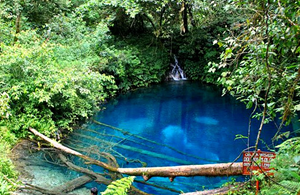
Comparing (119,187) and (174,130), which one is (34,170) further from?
(174,130)

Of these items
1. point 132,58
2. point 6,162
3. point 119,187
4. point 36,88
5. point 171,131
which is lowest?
point 171,131

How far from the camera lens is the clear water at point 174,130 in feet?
20.6

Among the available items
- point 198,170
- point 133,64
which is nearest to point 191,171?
point 198,170

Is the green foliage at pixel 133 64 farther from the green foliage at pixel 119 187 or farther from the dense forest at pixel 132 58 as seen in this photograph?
the green foliage at pixel 119 187

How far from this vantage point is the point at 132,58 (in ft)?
41.2

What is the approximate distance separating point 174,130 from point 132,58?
205 inches

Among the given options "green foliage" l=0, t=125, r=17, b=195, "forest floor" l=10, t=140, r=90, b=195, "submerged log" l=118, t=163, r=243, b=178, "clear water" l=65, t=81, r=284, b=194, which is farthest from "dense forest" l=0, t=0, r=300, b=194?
"clear water" l=65, t=81, r=284, b=194

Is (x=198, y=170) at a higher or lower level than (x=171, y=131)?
higher

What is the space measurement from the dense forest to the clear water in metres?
0.70

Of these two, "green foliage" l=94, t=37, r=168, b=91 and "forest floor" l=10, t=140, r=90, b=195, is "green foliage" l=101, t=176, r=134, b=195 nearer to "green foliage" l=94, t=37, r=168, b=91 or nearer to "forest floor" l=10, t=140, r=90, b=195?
"forest floor" l=10, t=140, r=90, b=195

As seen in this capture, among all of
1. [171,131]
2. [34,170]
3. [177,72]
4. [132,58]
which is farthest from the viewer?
[177,72]

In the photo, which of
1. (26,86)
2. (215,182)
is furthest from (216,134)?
(26,86)

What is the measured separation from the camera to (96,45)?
10.9m

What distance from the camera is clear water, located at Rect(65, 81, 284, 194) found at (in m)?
6.27
